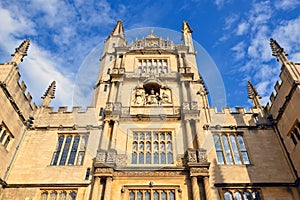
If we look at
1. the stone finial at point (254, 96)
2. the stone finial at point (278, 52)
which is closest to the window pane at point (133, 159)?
the stone finial at point (254, 96)

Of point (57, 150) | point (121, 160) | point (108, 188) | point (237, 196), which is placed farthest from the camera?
point (57, 150)

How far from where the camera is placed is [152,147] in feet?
51.4

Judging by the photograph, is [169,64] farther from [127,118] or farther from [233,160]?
[233,160]

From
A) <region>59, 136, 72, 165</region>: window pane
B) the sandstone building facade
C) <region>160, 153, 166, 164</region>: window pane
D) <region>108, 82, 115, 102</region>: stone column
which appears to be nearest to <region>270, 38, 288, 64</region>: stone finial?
the sandstone building facade

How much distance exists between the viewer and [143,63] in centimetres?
2330

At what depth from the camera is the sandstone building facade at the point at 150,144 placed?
1360 cm

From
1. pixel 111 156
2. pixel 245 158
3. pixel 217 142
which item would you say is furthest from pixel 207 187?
pixel 111 156

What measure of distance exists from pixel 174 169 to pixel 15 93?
1105 centimetres

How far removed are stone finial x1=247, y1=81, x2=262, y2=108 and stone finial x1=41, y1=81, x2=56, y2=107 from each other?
1600 centimetres

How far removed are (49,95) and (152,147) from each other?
395 inches

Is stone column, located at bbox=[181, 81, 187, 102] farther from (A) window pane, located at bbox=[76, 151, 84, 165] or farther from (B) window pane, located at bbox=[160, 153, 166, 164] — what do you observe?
(A) window pane, located at bbox=[76, 151, 84, 165]

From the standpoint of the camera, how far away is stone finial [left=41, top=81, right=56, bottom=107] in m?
19.5

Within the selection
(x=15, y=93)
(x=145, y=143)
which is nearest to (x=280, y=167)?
(x=145, y=143)

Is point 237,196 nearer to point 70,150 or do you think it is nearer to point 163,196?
point 163,196
